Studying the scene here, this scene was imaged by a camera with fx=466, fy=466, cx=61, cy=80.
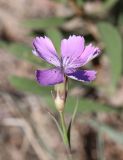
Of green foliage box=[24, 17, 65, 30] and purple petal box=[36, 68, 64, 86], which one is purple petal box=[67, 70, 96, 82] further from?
green foliage box=[24, 17, 65, 30]

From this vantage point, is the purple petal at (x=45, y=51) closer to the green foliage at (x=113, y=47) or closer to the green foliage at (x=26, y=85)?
the green foliage at (x=26, y=85)

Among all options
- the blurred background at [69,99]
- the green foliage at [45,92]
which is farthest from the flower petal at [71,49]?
the green foliage at [45,92]

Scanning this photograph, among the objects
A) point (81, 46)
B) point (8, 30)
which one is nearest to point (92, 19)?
point (8, 30)

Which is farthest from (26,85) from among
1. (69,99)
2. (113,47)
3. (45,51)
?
(45,51)

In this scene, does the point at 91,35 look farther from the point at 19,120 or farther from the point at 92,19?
the point at 19,120

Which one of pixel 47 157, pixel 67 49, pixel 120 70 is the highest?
pixel 67 49

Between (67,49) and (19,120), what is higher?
(67,49)

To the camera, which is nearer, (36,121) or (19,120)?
(19,120)
